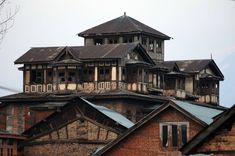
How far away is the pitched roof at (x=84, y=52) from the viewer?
241 feet

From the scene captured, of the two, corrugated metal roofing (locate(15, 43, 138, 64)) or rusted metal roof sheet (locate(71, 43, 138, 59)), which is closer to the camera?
rusted metal roof sheet (locate(71, 43, 138, 59))

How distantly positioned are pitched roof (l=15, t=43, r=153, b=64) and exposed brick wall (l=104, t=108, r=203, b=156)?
2416cm

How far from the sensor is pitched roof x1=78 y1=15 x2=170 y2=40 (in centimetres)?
7862

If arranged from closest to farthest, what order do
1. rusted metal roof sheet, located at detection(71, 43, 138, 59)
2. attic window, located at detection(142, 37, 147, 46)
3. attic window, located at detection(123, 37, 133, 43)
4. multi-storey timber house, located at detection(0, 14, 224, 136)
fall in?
multi-storey timber house, located at detection(0, 14, 224, 136), rusted metal roof sheet, located at detection(71, 43, 138, 59), attic window, located at detection(123, 37, 133, 43), attic window, located at detection(142, 37, 147, 46)

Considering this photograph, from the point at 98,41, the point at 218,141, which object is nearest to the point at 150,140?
the point at 218,141

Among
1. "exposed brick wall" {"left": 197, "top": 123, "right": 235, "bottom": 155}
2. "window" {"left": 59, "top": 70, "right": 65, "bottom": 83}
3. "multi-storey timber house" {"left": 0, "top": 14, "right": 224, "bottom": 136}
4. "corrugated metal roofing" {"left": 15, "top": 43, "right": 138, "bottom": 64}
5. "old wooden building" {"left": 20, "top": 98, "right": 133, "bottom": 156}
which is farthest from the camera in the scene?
"window" {"left": 59, "top": 70, "right": 65, "bottom": 83}

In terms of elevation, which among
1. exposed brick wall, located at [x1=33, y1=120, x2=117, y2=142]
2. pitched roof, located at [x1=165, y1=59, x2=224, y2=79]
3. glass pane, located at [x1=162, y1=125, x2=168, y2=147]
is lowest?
exposed brick wall, located at [x1=33, y1=120, x2=117, y2=142]

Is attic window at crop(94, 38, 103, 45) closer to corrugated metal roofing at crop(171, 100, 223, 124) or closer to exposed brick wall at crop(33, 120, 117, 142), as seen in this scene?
exposed brick wall at crop(33, 120, 117, 142)

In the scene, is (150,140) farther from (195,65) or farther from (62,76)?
(195,65)

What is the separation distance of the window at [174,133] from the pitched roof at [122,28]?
30.9 meters

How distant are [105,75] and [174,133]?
2651 centimetres

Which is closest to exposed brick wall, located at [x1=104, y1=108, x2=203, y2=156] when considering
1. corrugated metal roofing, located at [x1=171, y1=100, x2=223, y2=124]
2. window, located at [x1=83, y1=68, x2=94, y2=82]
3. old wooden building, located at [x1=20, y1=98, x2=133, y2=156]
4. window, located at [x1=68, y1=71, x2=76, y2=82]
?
corrugated metal roofing, located at [x1=171, y1=100, x2=223, y2=124]

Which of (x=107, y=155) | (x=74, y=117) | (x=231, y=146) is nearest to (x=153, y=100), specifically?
(x=74, y=117)

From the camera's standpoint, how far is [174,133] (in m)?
47.4
